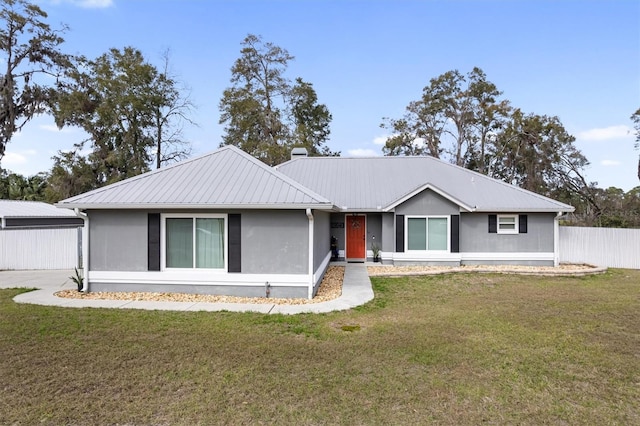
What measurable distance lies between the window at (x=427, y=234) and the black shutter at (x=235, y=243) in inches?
302

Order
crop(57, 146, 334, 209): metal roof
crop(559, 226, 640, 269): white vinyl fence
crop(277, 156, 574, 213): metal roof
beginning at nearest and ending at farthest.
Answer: crop(57, 146, 334, 209): metal roof < crop(277, 156, 574, 213): metal roof < crop(559, 226, 640, 269): white vinyl fence

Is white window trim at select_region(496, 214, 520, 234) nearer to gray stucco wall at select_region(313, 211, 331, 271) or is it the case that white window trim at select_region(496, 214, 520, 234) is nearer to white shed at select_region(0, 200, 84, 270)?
gray stucco wall at select_region(313, 211, 331, 271)

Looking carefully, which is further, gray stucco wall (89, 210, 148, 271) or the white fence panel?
the white fence panel

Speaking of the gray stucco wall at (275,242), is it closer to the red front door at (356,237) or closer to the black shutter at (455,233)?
the red front door at (356,237)

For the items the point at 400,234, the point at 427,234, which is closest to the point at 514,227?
the point at 427,234

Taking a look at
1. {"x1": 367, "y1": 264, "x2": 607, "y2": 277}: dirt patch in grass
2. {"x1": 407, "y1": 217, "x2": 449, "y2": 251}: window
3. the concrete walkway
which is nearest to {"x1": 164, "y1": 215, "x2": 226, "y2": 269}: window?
the concrete walkway

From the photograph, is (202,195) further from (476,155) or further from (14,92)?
(476,155)

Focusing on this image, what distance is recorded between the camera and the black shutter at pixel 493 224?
1468 cm

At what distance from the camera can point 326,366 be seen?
194 inches

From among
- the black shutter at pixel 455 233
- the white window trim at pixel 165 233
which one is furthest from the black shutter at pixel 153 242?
the black shutter at pixel 455 233

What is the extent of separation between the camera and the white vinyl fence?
14.5m

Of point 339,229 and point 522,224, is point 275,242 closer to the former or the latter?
point 339,229

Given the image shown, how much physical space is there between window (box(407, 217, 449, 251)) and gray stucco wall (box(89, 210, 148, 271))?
Answer: 31.6ft

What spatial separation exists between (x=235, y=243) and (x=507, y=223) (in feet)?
37.1
